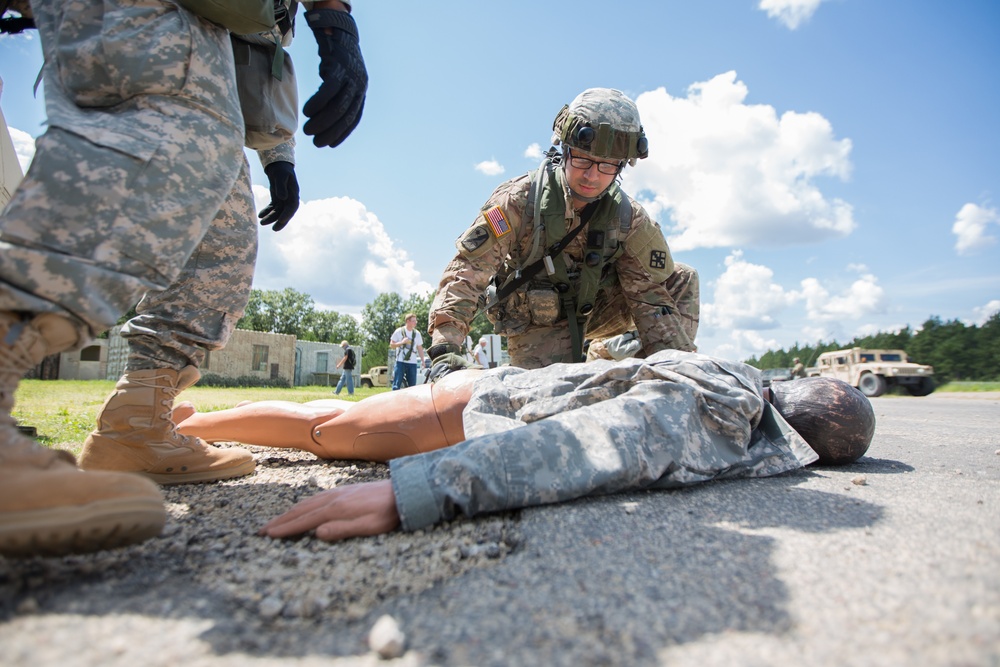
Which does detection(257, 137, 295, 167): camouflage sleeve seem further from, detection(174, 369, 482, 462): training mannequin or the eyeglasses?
the eyeglasses

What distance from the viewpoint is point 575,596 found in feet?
3.12

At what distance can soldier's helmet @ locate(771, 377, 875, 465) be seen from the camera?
2.20 m

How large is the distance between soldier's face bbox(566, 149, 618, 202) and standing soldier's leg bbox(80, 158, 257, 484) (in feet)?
6.27

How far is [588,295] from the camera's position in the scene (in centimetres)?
353

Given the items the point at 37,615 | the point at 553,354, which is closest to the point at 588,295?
the point at 553,354

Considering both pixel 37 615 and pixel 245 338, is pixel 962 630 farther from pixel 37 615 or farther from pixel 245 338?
pixel 245 338

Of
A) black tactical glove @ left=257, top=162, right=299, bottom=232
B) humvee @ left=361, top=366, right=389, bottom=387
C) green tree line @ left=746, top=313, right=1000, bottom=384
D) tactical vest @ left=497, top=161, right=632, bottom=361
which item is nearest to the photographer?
black tactical glove @ left=257, top=162, right=299, bottom=232

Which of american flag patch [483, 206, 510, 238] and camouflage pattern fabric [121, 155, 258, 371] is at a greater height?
american flag patch [483, 206, 510, 238]

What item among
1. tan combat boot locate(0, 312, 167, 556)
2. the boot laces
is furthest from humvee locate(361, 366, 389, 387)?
tan combat boot locate(0, 312, 167, 556)

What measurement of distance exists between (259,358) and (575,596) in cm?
2270

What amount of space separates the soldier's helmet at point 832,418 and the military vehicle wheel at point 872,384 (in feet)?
56.7

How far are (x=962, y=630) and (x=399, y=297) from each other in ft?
167

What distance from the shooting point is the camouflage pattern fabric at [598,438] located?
1330mm

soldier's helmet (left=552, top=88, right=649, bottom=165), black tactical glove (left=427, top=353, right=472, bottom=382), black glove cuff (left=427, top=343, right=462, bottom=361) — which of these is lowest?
black tactical glove (left=427, top=353, right=472, bottom=382)
